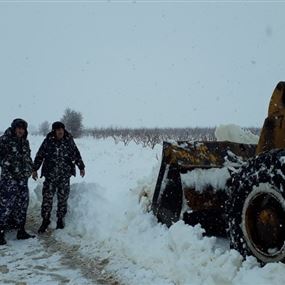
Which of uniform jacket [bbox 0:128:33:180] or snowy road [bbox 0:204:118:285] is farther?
uniform jacket [bbox 0:128:33:180]

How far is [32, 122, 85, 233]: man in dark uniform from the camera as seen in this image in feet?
21.5

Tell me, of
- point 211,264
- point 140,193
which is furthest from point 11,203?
point 211,264

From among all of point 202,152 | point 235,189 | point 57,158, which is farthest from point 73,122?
point 235,189

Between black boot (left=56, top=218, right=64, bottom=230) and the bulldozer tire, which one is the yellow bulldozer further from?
black boot (left=56, top=218, right=64, bottom=230)

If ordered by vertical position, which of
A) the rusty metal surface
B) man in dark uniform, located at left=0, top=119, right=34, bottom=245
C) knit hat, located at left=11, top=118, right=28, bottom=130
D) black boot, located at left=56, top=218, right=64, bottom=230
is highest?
knit hat, located at left=11, top=118, right=28, bottom=130

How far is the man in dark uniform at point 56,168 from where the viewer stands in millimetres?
6547

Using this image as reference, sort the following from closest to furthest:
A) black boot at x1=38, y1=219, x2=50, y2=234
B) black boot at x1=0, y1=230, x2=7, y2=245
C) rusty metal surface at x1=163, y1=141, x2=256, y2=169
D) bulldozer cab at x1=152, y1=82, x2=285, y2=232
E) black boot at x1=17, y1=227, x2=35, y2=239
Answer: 1. bulldozer cab at x1=152, y1=82, x2=285, y2=232
2. rusty metal surface at x1=163, y1=141, x2=256, y2=169
3. black boot at x1=0, y1=230, x2=7, y2=245
4. black boot at x1=17, y1=227, x2=35, y2=239
5. black boot at x1=38, y1=219, x2=50, y2=234

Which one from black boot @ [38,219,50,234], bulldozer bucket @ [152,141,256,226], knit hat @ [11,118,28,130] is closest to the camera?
bulldozer bucket @ [152,141,256,226]

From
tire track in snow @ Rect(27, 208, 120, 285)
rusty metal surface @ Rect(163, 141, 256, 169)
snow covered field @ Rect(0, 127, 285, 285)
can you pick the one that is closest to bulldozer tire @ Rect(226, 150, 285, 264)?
snow covered field @ Rect(0, 127, 285, 285)

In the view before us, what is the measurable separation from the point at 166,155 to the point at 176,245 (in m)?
1.19

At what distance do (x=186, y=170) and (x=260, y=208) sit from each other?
1236mm

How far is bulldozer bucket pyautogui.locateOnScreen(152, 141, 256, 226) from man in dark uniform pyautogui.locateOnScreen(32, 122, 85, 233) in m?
1.77

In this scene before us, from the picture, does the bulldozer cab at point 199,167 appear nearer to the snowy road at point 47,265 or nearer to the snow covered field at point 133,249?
the snow covered field at point 133,249

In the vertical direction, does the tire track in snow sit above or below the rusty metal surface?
below
